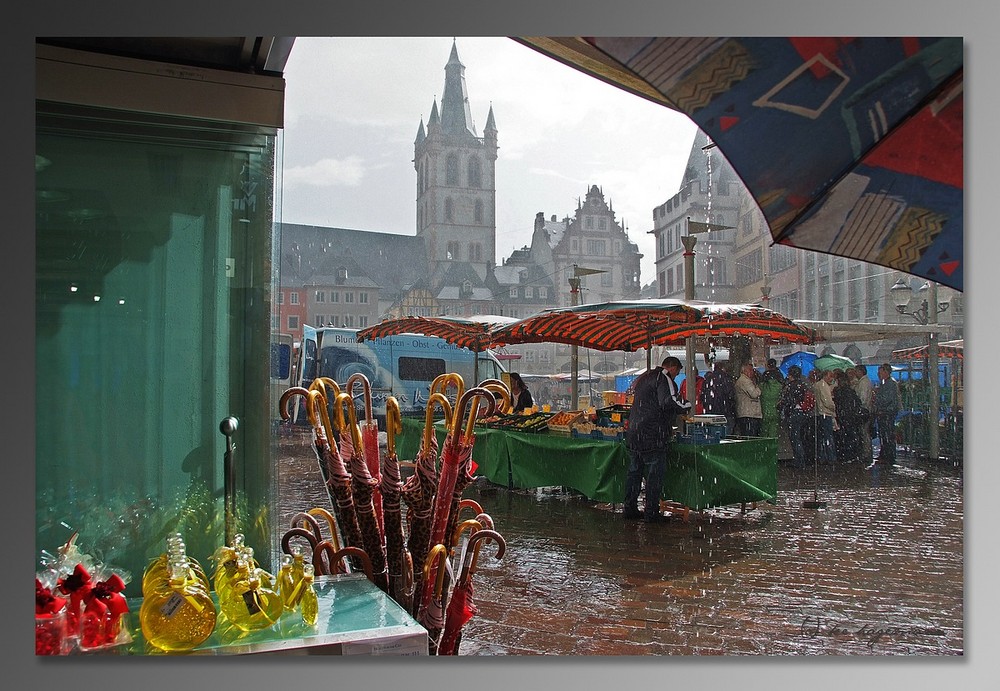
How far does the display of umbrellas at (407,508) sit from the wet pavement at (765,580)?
1.13ft

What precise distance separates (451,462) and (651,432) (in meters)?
2.31

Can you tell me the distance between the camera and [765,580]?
3080 millimetres

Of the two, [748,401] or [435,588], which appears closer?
[435,588]

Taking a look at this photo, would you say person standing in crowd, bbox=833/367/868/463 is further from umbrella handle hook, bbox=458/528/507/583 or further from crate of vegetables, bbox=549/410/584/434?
umbrella handle hook, bbox=458/528/507/583

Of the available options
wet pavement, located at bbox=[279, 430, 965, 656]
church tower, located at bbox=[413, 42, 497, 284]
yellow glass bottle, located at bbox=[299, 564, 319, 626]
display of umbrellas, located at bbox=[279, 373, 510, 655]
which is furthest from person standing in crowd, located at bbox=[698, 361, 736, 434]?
yellow glass bottle, located at bbox=[299, 564, 319, 626]

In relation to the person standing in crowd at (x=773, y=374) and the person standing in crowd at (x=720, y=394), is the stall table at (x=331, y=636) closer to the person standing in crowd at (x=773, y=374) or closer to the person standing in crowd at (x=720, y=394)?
the person standing in crowd at (x=773, y=374)

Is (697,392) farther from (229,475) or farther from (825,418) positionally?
(229,475)

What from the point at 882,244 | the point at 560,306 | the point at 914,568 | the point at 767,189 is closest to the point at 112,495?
the point at 560,306

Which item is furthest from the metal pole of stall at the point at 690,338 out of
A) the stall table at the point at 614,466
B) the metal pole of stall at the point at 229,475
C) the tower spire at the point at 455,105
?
the metal pole of stall at the point at 229,475

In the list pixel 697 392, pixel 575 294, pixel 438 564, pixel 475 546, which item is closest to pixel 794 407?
pixel 697 392

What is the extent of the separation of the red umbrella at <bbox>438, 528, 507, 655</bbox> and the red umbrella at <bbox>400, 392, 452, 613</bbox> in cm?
10
